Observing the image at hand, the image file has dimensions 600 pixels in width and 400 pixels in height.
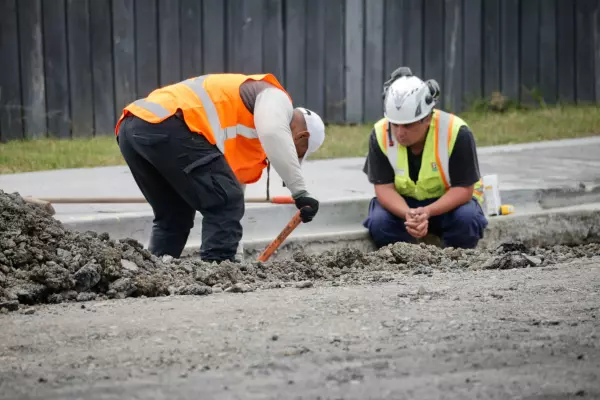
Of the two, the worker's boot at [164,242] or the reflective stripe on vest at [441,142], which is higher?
the reflective stripe on vest at [441,142]

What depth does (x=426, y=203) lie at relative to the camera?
8492 millimetres

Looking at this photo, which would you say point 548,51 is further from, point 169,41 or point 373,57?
point 169,41

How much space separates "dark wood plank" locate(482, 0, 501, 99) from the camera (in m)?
14.2

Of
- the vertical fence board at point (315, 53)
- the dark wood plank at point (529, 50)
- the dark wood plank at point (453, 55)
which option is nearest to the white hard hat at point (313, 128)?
the vertical fence board at point (315, 53)

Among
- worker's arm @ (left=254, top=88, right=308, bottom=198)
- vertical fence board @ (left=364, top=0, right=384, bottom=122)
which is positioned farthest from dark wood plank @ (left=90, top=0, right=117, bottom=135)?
worker's arm @ (left=254, top=88, right=308, bottom=198)

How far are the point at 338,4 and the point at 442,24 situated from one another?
139 centimetres

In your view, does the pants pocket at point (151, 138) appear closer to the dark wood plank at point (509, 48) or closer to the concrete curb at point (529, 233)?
the concrete curb at point (529, 233)

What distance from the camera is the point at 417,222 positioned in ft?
26.7

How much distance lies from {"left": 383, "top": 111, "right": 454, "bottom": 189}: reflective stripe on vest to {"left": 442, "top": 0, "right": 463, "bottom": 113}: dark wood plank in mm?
5848

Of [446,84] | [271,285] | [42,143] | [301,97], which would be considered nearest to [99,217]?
[271,285]

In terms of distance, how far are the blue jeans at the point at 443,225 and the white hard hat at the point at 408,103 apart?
70 centimetres

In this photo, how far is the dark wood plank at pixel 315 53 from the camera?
13234 mm

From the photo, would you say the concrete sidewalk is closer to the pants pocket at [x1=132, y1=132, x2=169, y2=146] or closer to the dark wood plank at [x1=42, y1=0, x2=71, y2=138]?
the pants pocket at [x1=132, y1=132, x2=169, y2=146]

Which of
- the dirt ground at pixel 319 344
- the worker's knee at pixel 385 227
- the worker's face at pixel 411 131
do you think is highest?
the worker's face at pixel 411 131
